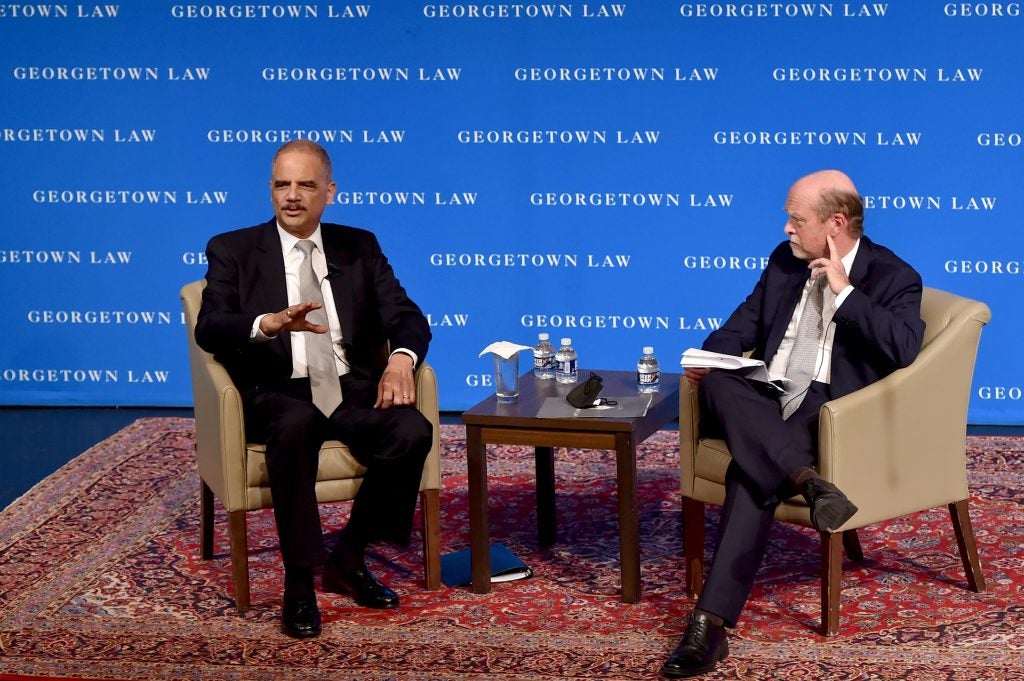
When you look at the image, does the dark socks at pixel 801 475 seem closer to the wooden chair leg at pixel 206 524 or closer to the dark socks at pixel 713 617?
the dark socks at pixel 713 617

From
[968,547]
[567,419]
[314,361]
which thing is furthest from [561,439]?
[968,547]

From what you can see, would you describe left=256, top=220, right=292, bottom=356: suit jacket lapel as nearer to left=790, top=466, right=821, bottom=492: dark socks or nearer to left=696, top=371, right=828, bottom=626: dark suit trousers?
left=696, top=371, right=828, bottom=626: dark suit trousers

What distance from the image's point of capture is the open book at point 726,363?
12.6 ft

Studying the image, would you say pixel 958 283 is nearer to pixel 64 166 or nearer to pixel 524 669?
pixel 524 669

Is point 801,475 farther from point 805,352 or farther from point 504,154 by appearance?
point 504,154

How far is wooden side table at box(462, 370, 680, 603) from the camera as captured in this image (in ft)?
12.9

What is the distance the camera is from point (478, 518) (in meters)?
4.09

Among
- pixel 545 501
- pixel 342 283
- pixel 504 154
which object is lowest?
pixel 545 501

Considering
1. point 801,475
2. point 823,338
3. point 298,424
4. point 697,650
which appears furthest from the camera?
point 823,338

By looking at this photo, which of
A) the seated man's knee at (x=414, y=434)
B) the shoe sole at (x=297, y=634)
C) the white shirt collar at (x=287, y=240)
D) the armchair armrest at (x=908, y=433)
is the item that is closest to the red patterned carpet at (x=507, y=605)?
the shoe sole at (x=297, y=634)

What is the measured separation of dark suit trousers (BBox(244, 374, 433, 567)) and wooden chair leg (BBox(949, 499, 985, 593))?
1.58 m

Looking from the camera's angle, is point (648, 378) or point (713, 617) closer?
point (713, 617)

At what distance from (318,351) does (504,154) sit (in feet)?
7.45

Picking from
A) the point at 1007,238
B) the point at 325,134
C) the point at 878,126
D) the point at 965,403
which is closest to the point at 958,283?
the point at 1007,238
